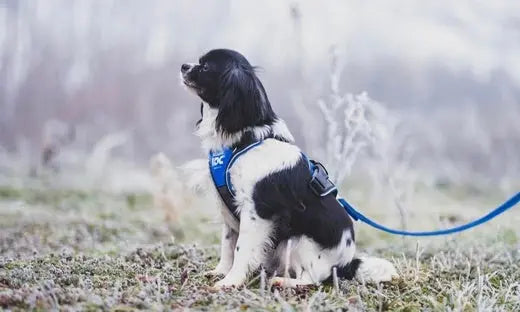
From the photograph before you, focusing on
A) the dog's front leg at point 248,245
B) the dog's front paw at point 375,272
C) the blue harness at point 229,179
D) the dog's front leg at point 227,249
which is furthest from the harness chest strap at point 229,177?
the dog's front paw at point 375,272

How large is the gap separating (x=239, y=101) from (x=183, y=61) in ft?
29.3

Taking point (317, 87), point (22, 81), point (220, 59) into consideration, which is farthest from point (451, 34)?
point (220, 59)

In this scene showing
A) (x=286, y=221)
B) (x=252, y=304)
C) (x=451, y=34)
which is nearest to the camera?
(x=252, y=304)

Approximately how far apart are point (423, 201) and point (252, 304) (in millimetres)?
8702

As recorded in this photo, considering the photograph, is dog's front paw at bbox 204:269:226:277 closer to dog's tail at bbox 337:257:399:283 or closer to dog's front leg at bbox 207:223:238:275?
dog's front leg at bbox 207:223:238:275

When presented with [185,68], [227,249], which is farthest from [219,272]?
[185,68]

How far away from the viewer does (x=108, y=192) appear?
1129 cm

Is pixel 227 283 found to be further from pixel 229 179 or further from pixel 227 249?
pixel 229 179

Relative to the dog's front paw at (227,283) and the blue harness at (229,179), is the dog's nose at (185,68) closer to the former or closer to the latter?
the blue harness at (229,179)

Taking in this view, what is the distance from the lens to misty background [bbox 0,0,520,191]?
1234cm

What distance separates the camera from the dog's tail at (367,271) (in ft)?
12.5

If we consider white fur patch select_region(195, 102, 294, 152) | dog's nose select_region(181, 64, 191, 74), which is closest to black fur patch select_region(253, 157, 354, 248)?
white fur patch select_region(195, 102, 294, 152)

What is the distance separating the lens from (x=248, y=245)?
11.6 ft

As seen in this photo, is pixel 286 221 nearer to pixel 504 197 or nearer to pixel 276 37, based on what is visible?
pixel 276 37
